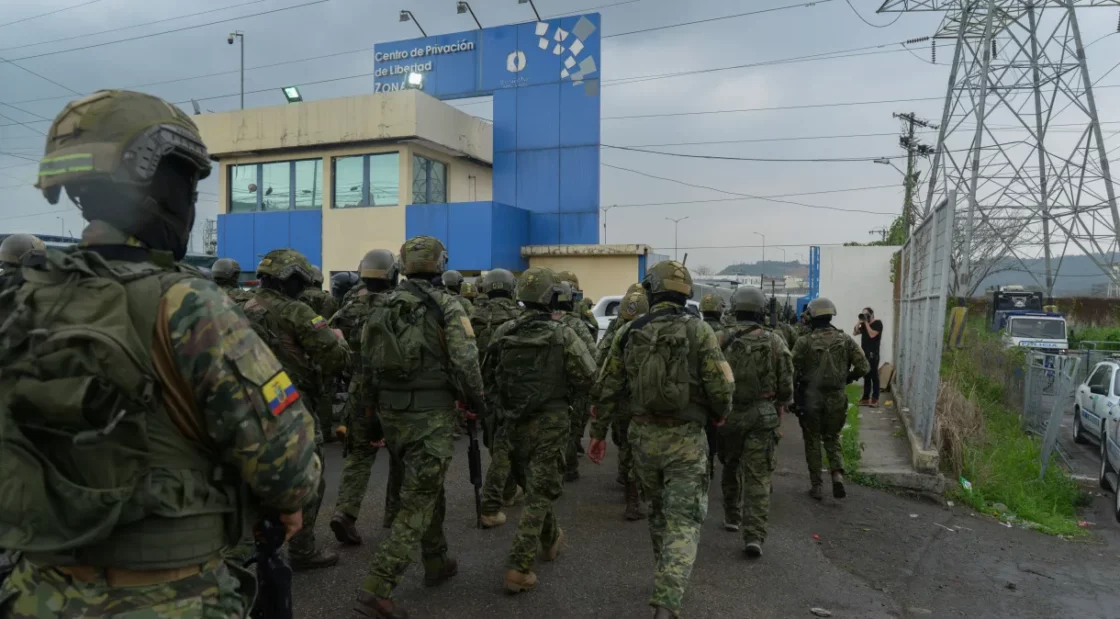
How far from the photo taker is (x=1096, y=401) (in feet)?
34.1

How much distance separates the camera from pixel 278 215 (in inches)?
955

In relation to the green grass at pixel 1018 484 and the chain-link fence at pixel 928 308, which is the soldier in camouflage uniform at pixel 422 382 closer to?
the chain-link fence at pixel 928 308

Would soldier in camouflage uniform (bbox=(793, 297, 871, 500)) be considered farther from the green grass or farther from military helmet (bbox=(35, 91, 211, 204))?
military helmet (bbox=(35, 91, 211, 204))

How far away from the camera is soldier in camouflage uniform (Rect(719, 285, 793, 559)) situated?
570cm

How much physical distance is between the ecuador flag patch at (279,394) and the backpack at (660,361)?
2.83 meters

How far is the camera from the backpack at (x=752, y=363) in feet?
19.7

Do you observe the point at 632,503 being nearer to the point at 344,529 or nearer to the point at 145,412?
the point at 344,529

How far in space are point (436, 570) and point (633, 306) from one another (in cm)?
399

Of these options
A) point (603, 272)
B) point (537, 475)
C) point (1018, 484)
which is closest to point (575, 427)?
point (537, 475)

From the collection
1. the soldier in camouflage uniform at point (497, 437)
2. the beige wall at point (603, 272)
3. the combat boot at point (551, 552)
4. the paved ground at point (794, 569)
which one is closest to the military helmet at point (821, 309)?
the paved ground at point (794, 569)

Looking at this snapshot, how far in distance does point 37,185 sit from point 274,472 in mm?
994

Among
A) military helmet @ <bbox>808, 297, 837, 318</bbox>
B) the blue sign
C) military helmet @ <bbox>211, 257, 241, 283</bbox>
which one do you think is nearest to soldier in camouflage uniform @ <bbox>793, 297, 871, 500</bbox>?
military helmet @ <bbox>808, 297, 837, 318</bbox>

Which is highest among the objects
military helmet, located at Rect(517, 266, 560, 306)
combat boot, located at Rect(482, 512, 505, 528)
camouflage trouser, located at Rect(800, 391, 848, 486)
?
military helmet, located at Rect(517, 266, 560, 306)

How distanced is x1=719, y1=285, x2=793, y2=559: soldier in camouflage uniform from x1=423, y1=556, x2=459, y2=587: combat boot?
2284mm
